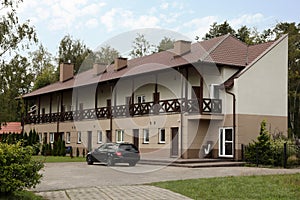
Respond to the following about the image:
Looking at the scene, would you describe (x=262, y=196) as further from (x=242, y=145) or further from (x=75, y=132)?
(x=75, y=132)

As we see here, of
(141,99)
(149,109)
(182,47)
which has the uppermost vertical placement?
(182,47)

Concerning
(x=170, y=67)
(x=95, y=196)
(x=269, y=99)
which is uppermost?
(x=170, y=67)

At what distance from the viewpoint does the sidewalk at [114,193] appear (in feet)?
41.0

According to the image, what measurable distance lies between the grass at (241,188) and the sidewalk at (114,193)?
0.50 meters

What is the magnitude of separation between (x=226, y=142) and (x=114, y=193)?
1586 cm

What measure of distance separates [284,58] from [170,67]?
7601 mm

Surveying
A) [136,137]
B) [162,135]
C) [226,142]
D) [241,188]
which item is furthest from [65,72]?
[241,188]

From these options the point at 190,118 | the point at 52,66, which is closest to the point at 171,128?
the point at 190,118

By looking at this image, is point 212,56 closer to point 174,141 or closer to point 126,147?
point 174,141

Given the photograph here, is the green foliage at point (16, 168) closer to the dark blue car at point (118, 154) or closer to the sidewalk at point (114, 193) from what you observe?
the sidewalk at point (114, 193)

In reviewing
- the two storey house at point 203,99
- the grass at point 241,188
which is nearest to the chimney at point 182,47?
the two storey house at point 203,99

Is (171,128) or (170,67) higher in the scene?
(170,67)

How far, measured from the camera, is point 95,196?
1277 centimetres

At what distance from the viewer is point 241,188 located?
535 inches
